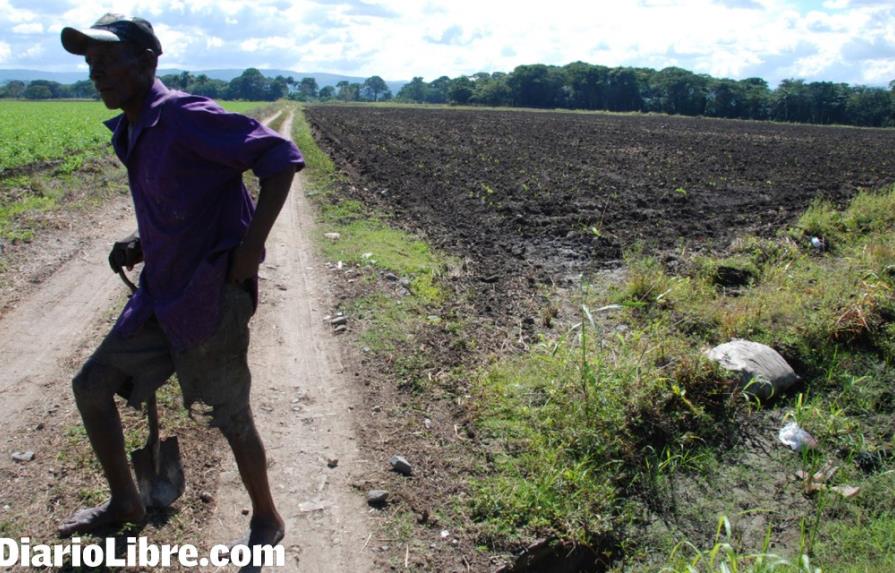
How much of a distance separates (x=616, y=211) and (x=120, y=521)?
9650mm

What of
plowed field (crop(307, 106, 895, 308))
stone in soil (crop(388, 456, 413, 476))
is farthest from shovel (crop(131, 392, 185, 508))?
plowed field (crop(307, 106, 895, 308))

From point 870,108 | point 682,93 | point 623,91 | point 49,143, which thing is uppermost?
point 623,91

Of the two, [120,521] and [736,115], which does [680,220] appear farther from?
[736,115]

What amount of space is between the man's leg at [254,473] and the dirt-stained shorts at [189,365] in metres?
0.03

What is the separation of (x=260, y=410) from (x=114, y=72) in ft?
8.13

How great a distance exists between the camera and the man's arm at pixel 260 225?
2590 millimetres

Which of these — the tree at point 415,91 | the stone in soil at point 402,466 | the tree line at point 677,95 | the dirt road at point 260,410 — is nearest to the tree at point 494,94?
the tree line at point 677,95

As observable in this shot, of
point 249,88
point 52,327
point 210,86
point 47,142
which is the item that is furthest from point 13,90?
point 52,327

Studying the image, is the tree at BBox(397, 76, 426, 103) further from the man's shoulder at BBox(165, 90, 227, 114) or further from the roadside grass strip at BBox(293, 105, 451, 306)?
the man's shoulder at BBox(165, 90, 227, 114)

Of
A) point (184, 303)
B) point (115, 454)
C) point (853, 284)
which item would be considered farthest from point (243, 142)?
point (853, 284)

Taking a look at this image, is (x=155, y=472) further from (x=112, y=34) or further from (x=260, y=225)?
(x=112, y=34)

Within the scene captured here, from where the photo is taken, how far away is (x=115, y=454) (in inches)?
117

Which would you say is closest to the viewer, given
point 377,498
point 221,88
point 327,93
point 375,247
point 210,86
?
point 377,498

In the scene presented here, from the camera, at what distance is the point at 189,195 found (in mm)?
2670
